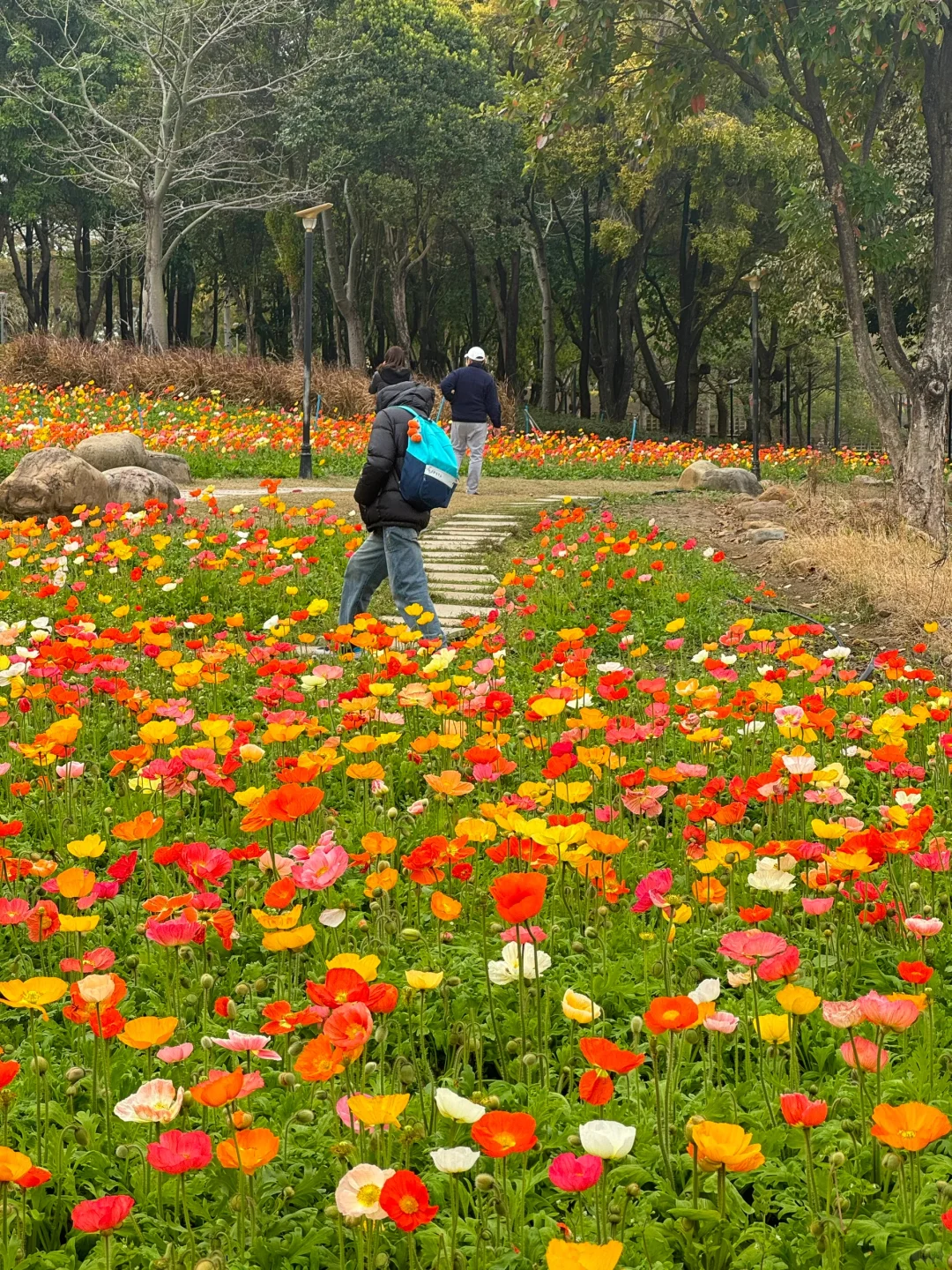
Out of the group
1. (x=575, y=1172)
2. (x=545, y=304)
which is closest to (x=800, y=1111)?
(x=575, y=1172)

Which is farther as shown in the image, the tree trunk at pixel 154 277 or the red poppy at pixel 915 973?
A: the tree trunk at pixel 154 277

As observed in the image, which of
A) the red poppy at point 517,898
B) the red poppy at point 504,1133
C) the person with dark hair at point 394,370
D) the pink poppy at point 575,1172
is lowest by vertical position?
the pink poppy at point 575,1172

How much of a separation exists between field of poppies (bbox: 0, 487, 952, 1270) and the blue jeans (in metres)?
1.93

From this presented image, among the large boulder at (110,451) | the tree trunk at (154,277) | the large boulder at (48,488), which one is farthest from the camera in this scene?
the tree trunk at (154,277)

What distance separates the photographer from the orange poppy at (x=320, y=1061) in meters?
1.83

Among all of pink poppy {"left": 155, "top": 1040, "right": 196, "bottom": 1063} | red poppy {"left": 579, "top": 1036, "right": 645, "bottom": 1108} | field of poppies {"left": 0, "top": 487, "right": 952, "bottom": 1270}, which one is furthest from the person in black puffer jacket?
red poppy {"left": 579, "top": 1036, "right": 645, "bottom": 1108}

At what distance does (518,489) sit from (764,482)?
4001mm

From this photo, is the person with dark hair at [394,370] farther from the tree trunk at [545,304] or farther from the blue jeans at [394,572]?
the tree trunk at [545,304]

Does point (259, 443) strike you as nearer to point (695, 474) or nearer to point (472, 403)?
point (472, 403)

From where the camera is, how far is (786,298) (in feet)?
105

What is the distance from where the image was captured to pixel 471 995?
2.97m

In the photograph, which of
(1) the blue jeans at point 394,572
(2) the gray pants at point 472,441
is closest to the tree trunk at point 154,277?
(2) the gray pants at point 472,441

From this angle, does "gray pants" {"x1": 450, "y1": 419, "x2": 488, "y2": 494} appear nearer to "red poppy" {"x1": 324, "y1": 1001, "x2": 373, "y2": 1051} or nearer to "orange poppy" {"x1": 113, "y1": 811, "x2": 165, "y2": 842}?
"orange poppy" {"x1": 113, "y1": 811, "x2": 165, "y2": 842}

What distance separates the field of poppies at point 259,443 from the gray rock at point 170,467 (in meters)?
0.76
